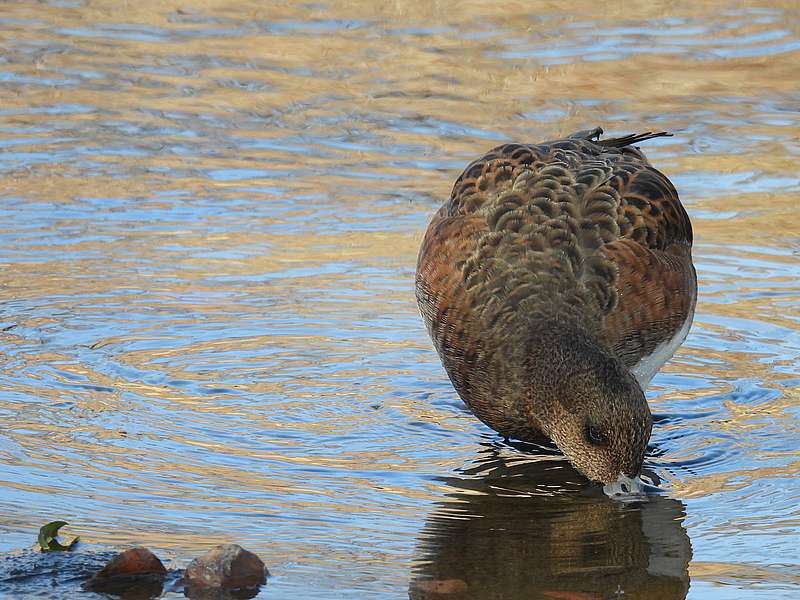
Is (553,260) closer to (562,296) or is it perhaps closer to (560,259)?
(560,259)

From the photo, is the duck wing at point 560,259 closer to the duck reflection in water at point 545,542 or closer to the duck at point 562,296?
the duck at point 562,296

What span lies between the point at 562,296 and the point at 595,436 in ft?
2.72

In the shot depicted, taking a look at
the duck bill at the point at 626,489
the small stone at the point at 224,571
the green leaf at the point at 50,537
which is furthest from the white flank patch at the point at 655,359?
the green leaf at the point at 50,537

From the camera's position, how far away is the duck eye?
630 centimetres

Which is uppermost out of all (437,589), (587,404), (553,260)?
(553,260)

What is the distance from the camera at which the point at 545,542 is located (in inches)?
234

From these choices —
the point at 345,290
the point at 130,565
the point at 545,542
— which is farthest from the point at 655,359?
the point at 130,565

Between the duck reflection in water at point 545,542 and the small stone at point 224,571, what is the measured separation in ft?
1.79

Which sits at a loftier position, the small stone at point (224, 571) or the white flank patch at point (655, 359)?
the white flank patch at point (655, 359)

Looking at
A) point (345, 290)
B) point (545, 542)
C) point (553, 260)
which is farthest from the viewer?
point (345, 290)

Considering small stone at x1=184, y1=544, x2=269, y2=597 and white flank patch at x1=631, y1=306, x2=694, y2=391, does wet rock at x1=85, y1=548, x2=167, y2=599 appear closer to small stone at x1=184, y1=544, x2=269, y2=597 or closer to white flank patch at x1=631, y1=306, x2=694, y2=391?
small stone at x1=184, y1=544, x2=269, y2=597

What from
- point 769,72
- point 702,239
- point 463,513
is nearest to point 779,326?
point 702,239

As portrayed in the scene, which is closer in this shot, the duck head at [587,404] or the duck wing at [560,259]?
the duck head at [587,404]

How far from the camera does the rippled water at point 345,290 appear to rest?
590cm
